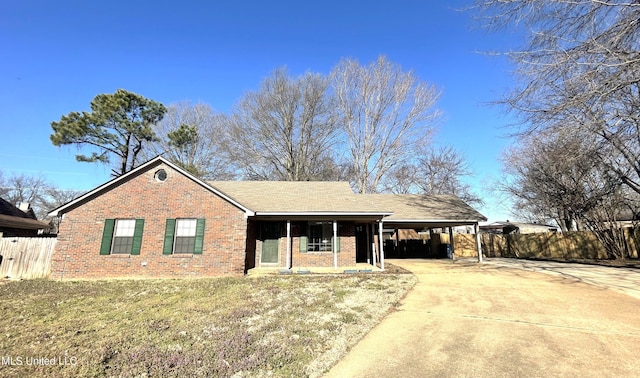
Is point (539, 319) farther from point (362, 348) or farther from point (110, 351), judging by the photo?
point (110, 351)

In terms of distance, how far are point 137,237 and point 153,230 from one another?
0.61m

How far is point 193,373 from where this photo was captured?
3680 mm

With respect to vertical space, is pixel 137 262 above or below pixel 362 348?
above

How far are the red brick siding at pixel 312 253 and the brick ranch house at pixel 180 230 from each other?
0.15 feet

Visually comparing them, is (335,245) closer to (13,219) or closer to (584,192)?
(584,192)

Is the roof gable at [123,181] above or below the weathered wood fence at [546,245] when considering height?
above

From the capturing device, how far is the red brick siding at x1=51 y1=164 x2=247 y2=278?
1105cm

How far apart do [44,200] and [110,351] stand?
65.0 metres

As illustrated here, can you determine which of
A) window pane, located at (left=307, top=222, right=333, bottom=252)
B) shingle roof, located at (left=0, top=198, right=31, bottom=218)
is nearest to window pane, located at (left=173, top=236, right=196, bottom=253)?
window pane, located at (left=307, top=222, right=333, bottom=252)

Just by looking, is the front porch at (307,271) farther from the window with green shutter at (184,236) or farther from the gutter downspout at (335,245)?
the window with green shutter at (184,236)

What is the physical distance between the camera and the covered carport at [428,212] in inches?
610

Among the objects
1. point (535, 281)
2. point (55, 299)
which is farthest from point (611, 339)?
point (55, 299)

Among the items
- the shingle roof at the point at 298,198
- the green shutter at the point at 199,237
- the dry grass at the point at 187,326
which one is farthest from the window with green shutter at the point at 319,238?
the green shutter at the point at 199,237

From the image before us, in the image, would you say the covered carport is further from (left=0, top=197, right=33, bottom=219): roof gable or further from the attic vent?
(left=0, top=197, right=33, bottom=219): roof gable
